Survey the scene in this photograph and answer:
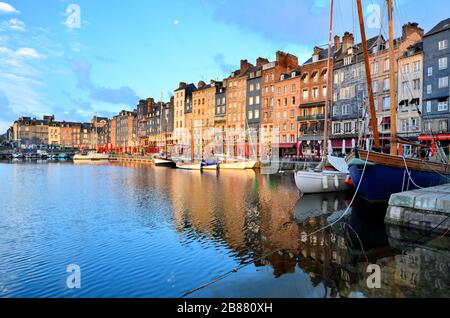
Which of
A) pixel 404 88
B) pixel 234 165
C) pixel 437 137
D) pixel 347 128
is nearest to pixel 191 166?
pixel 234 165

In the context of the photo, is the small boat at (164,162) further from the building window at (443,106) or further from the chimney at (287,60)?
the building window at (443,106)

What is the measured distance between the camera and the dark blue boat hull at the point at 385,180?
18.4 meters

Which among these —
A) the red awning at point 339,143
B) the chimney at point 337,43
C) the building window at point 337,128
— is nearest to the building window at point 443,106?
the red awning at point 339,143

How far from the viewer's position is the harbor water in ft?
26.8

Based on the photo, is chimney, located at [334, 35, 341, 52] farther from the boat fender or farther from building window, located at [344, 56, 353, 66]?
the boat fender

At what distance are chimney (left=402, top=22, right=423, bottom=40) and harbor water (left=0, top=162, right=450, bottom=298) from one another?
135 ft

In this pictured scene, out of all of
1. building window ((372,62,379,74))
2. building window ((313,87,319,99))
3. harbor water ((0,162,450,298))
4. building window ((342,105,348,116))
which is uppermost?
building window ((372,62,379,74))

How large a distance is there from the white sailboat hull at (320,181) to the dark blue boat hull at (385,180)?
19.8ft

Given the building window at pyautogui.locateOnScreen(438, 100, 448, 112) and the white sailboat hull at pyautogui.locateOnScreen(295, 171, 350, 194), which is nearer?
the white sailboat hull at pyautogui.locateOnScreen(295, 171, 350, 194)

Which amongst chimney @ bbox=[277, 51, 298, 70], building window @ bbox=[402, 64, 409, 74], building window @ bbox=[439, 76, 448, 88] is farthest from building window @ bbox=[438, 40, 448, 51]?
chimney @ bbox=[277, 51, 298, 70]

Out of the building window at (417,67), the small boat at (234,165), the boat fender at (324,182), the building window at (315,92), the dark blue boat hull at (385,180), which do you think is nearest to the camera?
the dark blue boat hull at (385,180)

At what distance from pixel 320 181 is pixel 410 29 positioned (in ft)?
125

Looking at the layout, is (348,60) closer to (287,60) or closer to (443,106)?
(443,106)

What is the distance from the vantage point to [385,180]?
18.5m
